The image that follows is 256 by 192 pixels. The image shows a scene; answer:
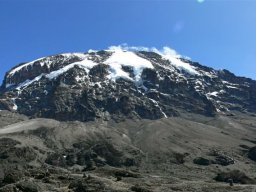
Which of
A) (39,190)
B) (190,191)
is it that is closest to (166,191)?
(190,191)

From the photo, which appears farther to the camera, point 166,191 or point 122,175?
point 122,175

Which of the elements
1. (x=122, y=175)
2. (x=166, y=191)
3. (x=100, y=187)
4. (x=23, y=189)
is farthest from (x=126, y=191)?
(x=122, y=175)

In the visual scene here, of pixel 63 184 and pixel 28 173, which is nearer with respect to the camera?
pixel 63 184

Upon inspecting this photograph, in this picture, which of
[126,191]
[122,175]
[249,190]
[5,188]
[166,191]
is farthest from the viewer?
[122,175]

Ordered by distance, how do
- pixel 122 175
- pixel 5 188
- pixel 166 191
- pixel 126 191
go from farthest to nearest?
1. pixel 122 175
2. pixel 166 191
3. pixel 126 191
4. pixel 5 188

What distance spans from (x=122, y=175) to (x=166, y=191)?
26.8m

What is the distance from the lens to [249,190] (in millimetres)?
91312

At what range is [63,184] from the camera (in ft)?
285

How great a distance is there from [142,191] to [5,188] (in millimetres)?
21908

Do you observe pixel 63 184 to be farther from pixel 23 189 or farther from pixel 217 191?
Result: pixel 217 191

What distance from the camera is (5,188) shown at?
236 ft

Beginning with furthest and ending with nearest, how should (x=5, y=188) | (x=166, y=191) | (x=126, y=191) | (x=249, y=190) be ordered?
(x=249, y=190), (x=166, y=191), (x=126, y=191), (x=5, y=188)

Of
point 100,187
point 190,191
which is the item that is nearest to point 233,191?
point 190,191

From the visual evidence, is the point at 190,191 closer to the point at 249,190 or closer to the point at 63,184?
the point at 249,190
